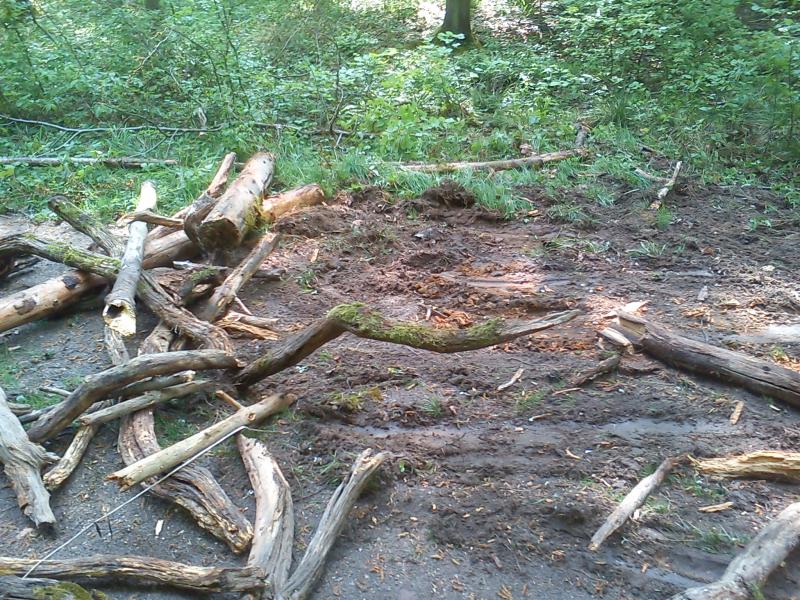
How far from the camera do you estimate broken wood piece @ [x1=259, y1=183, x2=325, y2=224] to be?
6656mm

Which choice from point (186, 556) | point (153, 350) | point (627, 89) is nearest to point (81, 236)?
point (153, 350)

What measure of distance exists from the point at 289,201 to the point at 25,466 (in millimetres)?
3876

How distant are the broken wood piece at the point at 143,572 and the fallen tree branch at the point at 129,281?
135 cm

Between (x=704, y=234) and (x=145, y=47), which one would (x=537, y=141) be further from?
(x=145, y=47)

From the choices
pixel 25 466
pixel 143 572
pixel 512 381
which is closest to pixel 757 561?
pixel 512 381

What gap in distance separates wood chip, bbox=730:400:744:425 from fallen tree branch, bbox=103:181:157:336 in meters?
3.37

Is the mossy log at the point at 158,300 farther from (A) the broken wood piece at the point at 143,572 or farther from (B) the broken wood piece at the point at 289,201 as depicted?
(A) the broken wood piece at the point at 143,572

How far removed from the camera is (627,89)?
10.2 metres

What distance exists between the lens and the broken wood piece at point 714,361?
4180 millimetres

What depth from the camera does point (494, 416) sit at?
13.6 ft

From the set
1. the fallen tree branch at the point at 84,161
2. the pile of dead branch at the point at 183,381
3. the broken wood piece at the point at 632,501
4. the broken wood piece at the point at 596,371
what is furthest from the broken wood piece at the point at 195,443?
the fallen tree branch at the point at 84,161

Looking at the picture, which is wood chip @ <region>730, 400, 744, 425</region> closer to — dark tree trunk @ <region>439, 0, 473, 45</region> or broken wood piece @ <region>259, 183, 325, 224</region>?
broken wood piece @ <region>259, 183, 325, 224</region>

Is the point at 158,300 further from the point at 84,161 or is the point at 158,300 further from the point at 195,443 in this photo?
the point at 84,161

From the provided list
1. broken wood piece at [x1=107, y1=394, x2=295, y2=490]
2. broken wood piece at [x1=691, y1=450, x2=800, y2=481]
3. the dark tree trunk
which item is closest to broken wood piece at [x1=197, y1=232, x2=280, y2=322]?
broken wood piece at [x1=107, y1=394, x2=295, y2=490]
